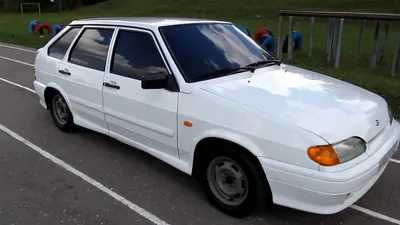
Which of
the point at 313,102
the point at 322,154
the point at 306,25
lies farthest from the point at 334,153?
the point at 306,25

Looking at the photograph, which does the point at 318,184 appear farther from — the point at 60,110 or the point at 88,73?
the point at 60,110

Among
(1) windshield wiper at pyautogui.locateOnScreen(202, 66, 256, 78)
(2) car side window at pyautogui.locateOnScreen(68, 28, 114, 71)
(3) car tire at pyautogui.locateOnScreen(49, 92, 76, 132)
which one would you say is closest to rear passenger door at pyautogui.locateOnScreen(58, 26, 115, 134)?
(2) car side window at pyautogui.locateOnScreen(68, 28, 114, 71)

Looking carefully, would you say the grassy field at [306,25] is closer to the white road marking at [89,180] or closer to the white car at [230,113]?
the white car at [230,113]

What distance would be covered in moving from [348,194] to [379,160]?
1.51 feet

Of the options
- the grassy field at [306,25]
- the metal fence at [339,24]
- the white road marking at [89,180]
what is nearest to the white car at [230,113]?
the white road marking at [89,180]

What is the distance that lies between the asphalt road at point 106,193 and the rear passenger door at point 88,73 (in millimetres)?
433

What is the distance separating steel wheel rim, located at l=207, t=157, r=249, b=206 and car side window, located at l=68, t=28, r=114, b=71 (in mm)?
1907

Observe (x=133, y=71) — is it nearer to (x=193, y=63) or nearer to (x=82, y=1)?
(x=193, y=63)

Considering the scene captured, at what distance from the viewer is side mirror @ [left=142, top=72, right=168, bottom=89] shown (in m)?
3.65

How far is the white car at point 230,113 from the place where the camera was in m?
3.02

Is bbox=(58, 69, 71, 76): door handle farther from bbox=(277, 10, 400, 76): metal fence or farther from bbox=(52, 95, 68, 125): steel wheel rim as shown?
bbox=(277, 10, 400, 76): metal fence

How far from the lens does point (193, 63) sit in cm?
391

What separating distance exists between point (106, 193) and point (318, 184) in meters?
2.12

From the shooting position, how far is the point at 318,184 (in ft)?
9.62
